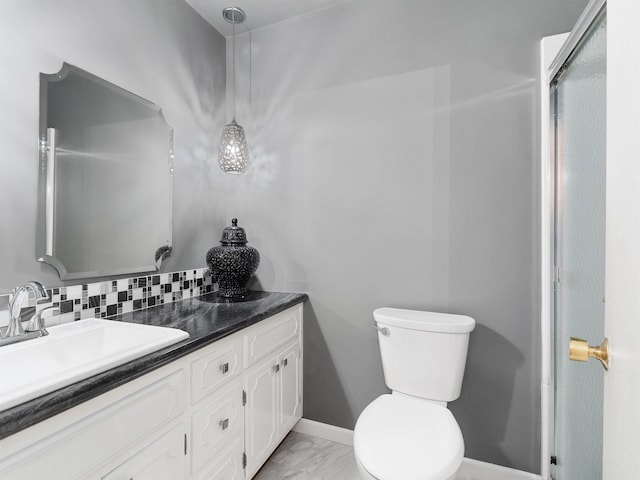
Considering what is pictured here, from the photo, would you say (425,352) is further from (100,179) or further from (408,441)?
(100,179)

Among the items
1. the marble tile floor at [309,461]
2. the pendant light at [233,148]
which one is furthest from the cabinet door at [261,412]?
the pendant light at [233,148]

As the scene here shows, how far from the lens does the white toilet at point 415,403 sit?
1.09 metres

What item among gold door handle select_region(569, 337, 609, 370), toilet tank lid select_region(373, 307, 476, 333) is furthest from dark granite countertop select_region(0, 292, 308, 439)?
gold door handle select_region(569, 337, 609, 370)

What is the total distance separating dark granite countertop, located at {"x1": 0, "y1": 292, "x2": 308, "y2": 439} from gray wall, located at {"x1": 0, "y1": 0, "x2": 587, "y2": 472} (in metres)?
0.29

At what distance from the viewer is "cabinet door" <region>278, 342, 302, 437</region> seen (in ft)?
5.80

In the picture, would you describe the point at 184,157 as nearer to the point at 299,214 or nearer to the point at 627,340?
the point at 299,214

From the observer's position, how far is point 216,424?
4.19ft

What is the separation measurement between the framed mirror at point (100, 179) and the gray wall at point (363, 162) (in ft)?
0.19

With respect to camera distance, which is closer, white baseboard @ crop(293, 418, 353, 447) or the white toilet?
the white toilet

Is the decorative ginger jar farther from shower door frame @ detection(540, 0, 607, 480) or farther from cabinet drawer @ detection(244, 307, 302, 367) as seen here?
shower door frame @ detection(540, 0, 607, 480)

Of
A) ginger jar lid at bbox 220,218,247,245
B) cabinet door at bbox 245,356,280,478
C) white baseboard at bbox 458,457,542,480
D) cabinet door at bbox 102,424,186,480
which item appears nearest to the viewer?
cabinet door at bbox 102,424,186,480

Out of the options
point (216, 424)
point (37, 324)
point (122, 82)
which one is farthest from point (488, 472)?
point (122, 82)

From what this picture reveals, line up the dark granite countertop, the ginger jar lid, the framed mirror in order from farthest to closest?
the ginger jar lid → the framed mirror → the dark granite countertop

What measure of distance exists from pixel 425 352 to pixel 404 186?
84cm
